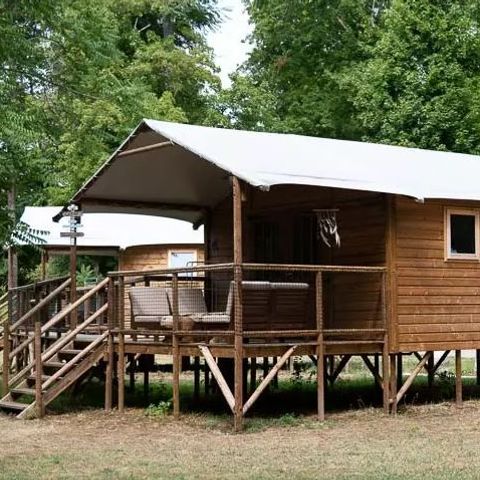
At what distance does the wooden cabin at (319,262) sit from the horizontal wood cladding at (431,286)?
0.06ft

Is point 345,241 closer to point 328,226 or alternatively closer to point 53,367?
point 328,226

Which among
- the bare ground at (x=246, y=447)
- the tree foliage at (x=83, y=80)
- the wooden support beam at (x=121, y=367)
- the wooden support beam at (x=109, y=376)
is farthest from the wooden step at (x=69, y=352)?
the tree foliage at (x=83, y=80)

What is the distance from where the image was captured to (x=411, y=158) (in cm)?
1596

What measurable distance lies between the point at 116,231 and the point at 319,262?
1321cm

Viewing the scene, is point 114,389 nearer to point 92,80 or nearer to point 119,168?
point 119,168

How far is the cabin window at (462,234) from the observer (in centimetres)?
1441

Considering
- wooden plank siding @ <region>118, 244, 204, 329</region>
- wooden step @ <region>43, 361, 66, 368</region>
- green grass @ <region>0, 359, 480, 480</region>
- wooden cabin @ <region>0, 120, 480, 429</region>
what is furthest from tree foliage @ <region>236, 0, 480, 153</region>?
wooden step @ <region>43, 361, 66, 368</region>

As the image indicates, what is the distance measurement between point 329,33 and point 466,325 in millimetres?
24982

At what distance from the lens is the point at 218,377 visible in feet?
40.4

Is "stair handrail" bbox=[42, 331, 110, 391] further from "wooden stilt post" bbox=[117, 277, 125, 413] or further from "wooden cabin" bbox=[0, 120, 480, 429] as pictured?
"wooden stilt post" bbox=[117, 277, 125, 413]

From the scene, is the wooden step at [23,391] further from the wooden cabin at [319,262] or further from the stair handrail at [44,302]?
the stair handrail at [44,302]

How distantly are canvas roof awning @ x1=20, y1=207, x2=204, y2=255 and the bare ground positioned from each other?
1263 centimetres

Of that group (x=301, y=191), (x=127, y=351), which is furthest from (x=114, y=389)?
(x=301, y=191)

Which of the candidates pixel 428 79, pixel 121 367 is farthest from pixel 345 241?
pixel 428 79
